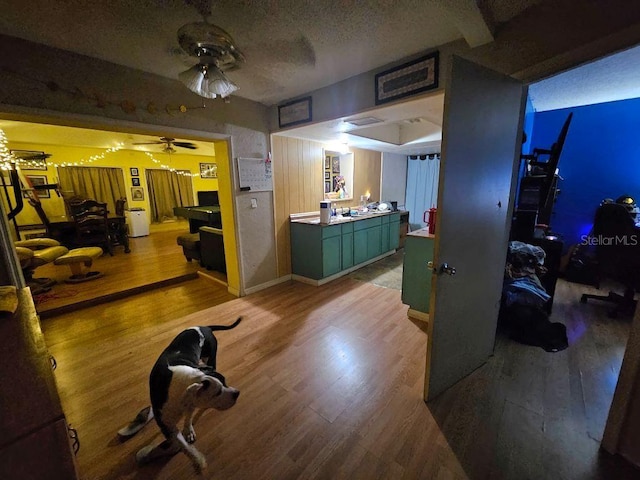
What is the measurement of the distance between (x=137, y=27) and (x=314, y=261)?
2.72 metres

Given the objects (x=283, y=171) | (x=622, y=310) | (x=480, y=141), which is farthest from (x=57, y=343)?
(x=622, y=310)

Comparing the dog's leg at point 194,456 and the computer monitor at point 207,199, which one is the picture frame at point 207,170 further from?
the dog's leg at point 194,456

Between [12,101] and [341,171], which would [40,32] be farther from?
[341,171]

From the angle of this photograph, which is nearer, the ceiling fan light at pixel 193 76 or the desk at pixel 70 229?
the ceiling fan light at pixel 193 76

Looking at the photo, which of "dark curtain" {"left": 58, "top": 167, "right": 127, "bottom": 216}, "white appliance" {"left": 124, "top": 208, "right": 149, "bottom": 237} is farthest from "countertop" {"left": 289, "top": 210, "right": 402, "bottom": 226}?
"dark curtain" {"left": 58, "top": 167, "right": 127, "bottom": 216}

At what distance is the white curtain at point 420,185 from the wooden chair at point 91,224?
20.8 feet

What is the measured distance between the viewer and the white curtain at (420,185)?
5699 millimetres

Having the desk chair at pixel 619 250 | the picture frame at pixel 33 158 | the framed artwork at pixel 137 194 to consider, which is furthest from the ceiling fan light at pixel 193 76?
the framed artwork at pixel 137 194

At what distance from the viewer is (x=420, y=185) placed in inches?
234

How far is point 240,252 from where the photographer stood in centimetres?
314

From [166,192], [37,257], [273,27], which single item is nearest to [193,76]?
[273,27]

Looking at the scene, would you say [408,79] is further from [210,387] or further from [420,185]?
[420,185]

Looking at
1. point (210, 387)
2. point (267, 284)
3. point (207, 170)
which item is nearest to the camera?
point (210, 387)

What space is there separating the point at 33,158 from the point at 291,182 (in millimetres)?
5538
